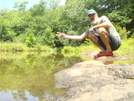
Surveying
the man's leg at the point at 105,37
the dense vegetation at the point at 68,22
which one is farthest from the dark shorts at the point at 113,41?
the dense vegetation at the point at 68,22

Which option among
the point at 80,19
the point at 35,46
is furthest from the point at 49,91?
the point at 35,46

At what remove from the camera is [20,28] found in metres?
34.2

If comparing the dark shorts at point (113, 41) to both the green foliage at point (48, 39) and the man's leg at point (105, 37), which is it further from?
the green foliage at point (48, 39)

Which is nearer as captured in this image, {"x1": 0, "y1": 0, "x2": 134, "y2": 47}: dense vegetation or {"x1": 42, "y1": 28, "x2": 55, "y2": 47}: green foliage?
{"x1": 0, "y1": 0, "x2": 134, "y2": 47}: dense vegetation

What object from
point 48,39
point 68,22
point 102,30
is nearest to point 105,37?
point 102,30

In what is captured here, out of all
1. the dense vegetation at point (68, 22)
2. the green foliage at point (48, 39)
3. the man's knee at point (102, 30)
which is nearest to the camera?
the man's knee at point (102, 30)

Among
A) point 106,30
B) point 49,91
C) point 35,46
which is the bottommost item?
point 35,46

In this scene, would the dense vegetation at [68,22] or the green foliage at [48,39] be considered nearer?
the dense vegetation at [68,22]

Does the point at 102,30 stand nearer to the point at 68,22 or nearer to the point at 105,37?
the point at 105,37

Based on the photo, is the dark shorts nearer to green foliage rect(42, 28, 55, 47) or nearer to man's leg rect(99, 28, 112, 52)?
man's leg rect(99, 28, 112, 52)

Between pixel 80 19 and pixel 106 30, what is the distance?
1729cm

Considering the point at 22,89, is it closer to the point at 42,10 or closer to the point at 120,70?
the point at 120,70

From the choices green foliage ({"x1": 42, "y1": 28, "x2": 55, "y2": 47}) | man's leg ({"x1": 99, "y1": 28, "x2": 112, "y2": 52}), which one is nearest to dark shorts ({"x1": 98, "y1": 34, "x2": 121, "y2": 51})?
man's leg ({"x1": 99, "y1": 28, "x2": 112, "y2": 52})

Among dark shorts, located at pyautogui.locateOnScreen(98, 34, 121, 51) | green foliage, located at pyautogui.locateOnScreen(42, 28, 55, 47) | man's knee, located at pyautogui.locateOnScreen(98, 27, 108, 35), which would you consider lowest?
green foliage, located at pyautogui.locateOnScreen(42, 28, 55, 47)
